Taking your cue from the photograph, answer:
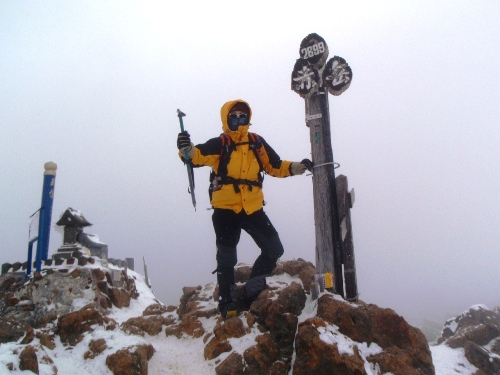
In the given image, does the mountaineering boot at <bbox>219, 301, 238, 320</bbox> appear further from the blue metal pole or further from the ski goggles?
the blue metal pole

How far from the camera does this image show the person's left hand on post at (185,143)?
16.1 feet

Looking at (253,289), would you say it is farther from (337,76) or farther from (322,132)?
(337,76)

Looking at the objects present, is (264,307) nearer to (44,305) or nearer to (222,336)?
(222,336)

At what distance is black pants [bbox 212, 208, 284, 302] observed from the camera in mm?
5262

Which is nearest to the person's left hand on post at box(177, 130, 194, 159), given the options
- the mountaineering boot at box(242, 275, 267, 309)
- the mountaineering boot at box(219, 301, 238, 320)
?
the mountaineering boot at box(242, 275, 267, 309)

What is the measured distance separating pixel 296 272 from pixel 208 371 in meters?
2.56

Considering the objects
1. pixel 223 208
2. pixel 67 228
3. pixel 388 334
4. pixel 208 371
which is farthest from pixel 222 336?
pixel 67 228

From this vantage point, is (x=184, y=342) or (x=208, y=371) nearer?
(x=208, y=371)

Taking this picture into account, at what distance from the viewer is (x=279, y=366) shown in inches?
161

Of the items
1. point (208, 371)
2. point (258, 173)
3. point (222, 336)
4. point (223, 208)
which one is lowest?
point (208, 371)

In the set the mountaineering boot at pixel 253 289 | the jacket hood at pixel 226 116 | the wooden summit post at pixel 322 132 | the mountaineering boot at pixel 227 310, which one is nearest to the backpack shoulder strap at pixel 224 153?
the jacket hood at pixel 226 116

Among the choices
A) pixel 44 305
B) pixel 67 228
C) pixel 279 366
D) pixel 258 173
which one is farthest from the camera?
pixel 67 228

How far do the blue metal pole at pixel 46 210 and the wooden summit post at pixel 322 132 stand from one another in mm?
6289

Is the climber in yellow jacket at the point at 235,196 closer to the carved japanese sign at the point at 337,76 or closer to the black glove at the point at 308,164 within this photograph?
the black glove at the point at 308,164
